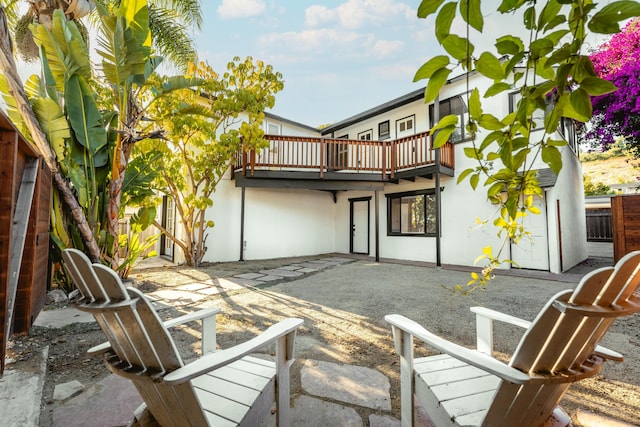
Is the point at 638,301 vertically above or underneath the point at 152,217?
underneath

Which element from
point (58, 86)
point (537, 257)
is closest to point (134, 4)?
point (58, 86)

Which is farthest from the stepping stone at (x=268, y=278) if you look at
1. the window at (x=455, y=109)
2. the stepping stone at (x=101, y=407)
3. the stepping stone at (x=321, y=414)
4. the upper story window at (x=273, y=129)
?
the window at (x=455, y=109)

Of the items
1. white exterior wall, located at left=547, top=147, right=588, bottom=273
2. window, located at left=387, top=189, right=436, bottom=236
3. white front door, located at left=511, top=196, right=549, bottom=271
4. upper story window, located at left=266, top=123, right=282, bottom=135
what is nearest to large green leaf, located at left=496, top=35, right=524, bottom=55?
white exterior wall, located at left=547, top=147, right=588, bottom=273

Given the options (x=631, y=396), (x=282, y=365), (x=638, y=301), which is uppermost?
(x=638, y=301)

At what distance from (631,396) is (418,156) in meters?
7.31

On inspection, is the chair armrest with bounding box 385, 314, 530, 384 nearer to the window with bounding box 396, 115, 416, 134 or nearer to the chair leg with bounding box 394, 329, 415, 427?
the chair leg with bounding box 394, 329, 415, 427

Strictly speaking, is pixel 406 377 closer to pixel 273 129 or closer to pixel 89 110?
pixel 89 110

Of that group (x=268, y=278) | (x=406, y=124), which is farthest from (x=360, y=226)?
(x=268, y=278)

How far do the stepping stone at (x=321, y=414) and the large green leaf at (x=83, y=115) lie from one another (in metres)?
4.25

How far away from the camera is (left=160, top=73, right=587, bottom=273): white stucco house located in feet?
25.1

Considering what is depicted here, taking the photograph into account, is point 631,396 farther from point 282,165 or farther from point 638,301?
point 282,165

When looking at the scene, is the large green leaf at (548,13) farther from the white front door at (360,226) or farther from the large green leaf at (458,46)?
the white front door at (360,226)

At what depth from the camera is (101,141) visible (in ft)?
13.4

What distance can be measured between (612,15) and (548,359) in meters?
0.96
